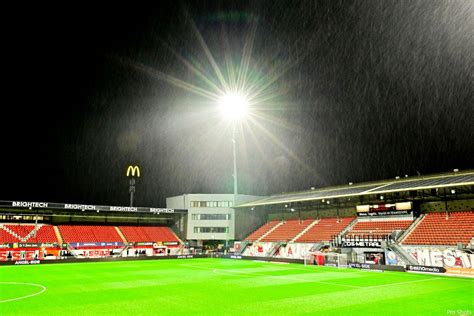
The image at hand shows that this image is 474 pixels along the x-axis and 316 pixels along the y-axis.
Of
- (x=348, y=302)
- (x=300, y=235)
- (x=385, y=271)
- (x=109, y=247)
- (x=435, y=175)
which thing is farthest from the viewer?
(x=109, y=247)

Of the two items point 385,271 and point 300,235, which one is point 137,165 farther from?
point 385,271

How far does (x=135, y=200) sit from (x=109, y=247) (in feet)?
81.9

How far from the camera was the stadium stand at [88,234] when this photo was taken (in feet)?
195

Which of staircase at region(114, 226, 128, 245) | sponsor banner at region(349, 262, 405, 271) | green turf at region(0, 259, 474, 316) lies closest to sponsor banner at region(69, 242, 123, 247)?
staircase at region(114, 226, 128, 245)

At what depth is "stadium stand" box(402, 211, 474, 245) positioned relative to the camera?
38.6 metres

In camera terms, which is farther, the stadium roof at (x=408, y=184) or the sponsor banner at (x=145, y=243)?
the sponsor banner at (x=145, y=243)

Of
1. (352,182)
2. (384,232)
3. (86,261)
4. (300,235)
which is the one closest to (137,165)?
(86,261)

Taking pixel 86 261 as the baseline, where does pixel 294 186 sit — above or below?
above

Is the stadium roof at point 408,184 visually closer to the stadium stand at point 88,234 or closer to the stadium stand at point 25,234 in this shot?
the stadium stand at point 88,234

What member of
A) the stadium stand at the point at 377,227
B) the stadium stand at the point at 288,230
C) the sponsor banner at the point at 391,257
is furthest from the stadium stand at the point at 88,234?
the sponsor banner at the point at 391,257

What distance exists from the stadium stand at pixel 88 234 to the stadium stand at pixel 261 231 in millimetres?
22323

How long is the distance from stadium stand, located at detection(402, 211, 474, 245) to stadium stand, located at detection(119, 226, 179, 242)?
1634 inches

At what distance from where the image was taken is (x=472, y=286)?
25.6 metres

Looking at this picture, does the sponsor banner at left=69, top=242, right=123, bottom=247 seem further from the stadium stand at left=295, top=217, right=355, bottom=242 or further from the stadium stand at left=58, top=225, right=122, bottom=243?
the stadium stand at left=295, top=217, right=355, bottom=242
